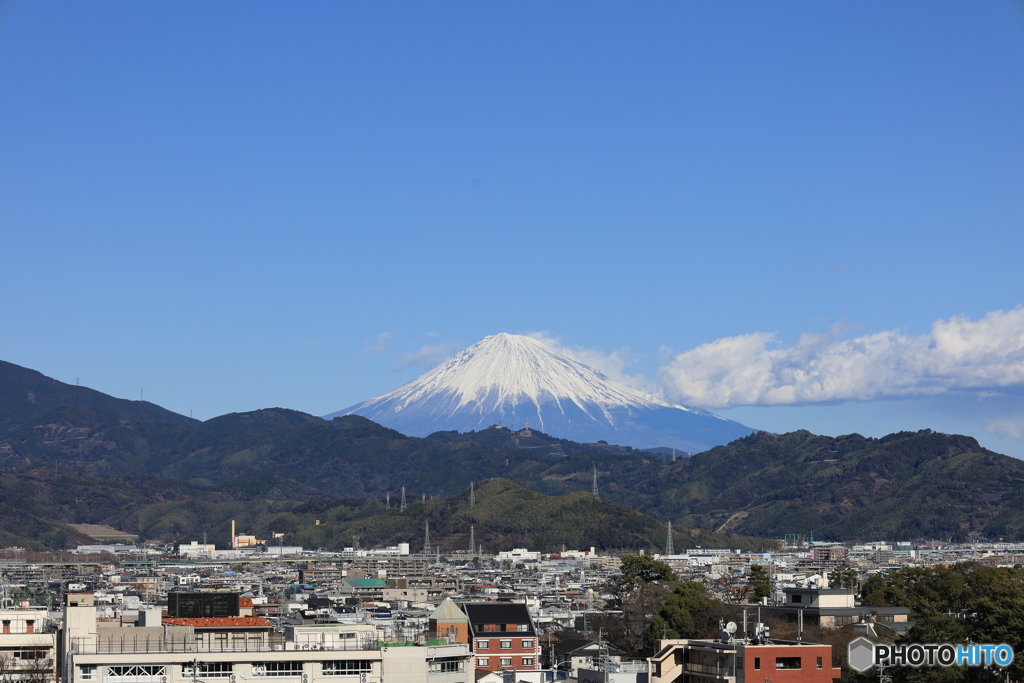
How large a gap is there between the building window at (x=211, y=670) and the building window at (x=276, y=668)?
790 millimetres

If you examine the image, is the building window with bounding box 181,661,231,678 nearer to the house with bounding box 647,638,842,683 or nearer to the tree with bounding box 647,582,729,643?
the house with bounding box 647,638,842,683

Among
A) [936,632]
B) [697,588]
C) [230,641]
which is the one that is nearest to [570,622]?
[697,588]

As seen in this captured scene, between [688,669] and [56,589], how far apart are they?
14963 cm

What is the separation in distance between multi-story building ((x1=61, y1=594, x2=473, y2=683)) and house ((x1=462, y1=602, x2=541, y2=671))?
25.3 m

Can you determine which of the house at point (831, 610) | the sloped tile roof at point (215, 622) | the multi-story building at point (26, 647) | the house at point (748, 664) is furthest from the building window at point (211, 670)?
the house at point (831, 610)

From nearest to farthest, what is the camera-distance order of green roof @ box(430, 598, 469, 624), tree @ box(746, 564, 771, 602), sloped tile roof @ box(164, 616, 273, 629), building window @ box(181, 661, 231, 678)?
1. building window @ box(181, 661, 231, 678)
2. sloped tile roof @ box(164, 616, 273, 629)
3. green roof @ box(430, 598, 469, 624)
4. tree @ box(746, 564, 771, 602)

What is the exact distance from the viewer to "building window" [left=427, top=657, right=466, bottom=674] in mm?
46562

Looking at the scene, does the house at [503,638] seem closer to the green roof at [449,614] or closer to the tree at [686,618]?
the green roof at [449,614]

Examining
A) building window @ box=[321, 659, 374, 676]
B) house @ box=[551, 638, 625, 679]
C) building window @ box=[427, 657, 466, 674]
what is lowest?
house @ box=[551, 638, 625, 679]

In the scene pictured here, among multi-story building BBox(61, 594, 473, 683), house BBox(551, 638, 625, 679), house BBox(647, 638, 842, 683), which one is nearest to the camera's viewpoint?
multi-story building BBox(61, 594, 473, 683)

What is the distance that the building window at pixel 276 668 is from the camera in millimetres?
43094

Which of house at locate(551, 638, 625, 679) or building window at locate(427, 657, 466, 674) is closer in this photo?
building window at locate(427, 657, 466, 674)

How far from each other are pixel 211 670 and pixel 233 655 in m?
0.79

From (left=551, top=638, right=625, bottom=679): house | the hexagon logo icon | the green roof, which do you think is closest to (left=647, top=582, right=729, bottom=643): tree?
(left=551, top=638, right=625, bottom=679): house
